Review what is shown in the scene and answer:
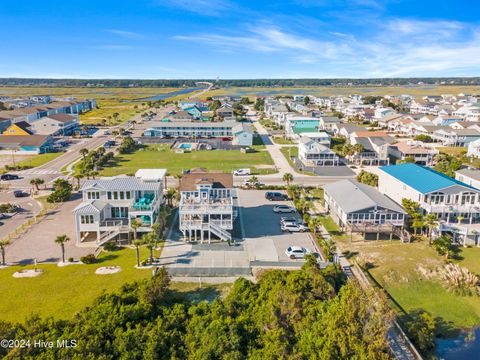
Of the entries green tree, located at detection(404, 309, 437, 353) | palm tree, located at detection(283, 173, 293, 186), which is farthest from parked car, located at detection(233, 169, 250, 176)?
green tree, located at detection(404, 309, 437, 353)

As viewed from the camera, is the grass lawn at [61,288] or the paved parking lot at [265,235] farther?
the paved parking lot at [265,235]

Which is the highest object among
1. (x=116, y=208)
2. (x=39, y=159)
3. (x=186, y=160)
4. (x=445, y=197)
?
(x=445, y=197)

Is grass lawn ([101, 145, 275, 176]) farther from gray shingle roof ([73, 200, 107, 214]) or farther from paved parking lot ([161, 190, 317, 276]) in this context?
gray shingle roof ([73, 200, 107, 214])

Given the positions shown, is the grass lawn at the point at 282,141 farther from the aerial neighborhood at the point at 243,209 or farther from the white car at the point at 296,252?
the white car at the point at 296,252

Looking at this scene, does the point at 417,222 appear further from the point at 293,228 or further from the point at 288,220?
the point at 288,220

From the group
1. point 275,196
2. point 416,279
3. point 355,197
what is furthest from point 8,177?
point 416,279

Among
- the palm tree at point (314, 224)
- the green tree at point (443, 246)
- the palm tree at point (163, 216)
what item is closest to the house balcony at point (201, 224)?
the palm tree at point (163, 216)

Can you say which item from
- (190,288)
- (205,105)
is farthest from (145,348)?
(205,105)
